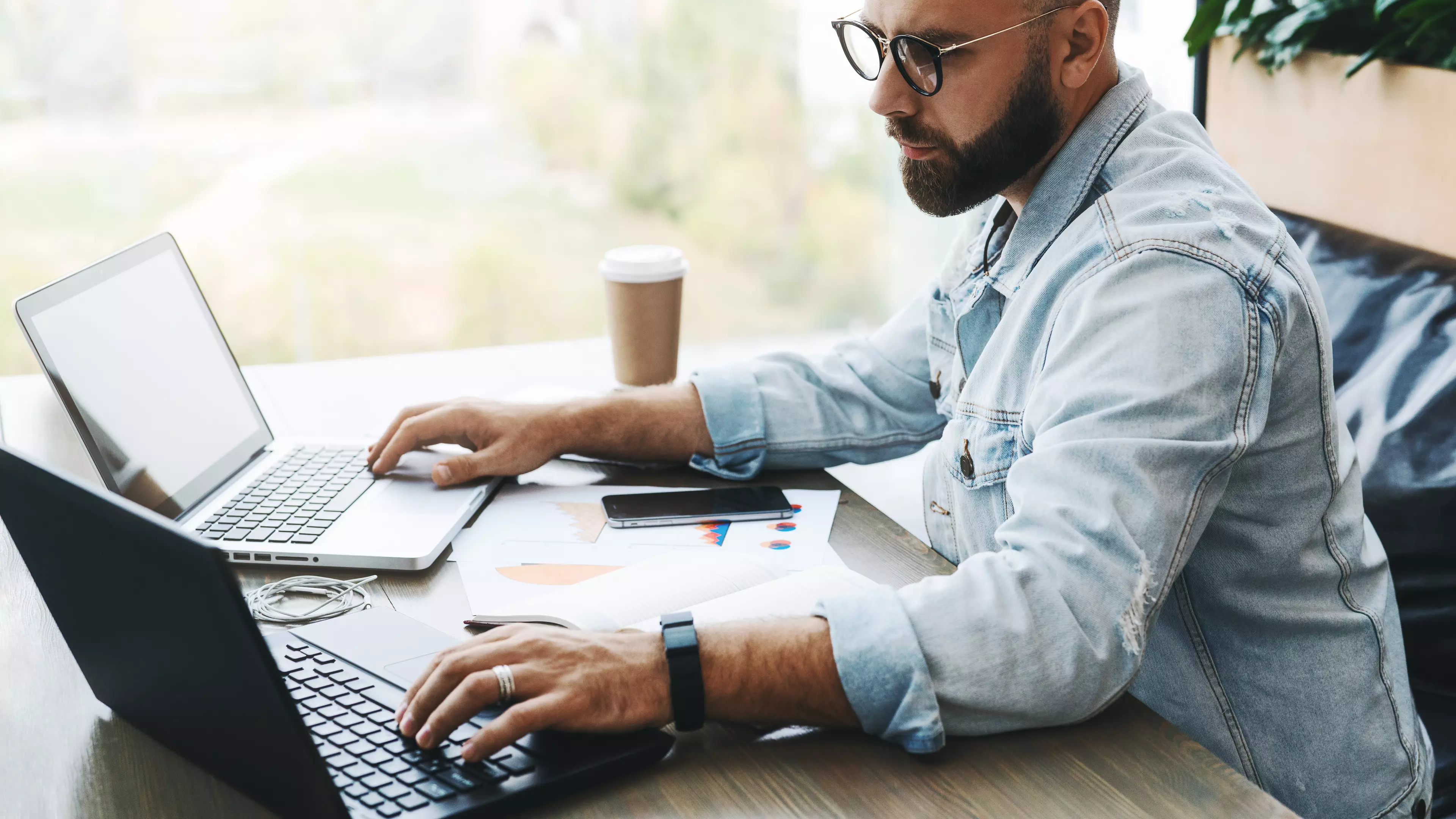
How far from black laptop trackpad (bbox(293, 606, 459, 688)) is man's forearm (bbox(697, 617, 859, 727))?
196 millimetres

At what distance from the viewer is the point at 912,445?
50.9 inches

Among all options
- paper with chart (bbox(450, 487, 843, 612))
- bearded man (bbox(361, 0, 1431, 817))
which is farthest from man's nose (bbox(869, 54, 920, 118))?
paper with chart (bbox(450, 487, 843, 612))

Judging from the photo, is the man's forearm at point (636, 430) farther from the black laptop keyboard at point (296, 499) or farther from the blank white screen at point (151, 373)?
the blank white screen at point (151, 373)

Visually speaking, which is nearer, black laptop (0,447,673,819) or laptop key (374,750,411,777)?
black laptop (0,447,673,819)

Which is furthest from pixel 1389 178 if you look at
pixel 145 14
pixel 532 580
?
pixel 145 14

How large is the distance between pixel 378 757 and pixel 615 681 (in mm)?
143

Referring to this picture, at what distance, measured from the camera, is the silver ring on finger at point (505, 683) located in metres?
0.69

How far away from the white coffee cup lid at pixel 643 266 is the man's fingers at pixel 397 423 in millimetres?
339

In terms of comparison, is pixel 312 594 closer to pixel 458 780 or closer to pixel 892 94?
pixel 458 780

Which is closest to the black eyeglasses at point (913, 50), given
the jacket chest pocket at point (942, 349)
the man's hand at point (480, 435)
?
the jacket chest pocket at point (942, 349)

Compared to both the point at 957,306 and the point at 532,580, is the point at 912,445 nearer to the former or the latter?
the point at 957,306

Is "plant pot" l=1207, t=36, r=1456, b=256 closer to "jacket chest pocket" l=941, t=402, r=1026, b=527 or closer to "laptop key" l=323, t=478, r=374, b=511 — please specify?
"jacket chest pocket" l=941, t=402, r=1026, b=527

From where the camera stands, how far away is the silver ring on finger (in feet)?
2.28

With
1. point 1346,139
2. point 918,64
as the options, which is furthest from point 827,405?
point 1346,139
